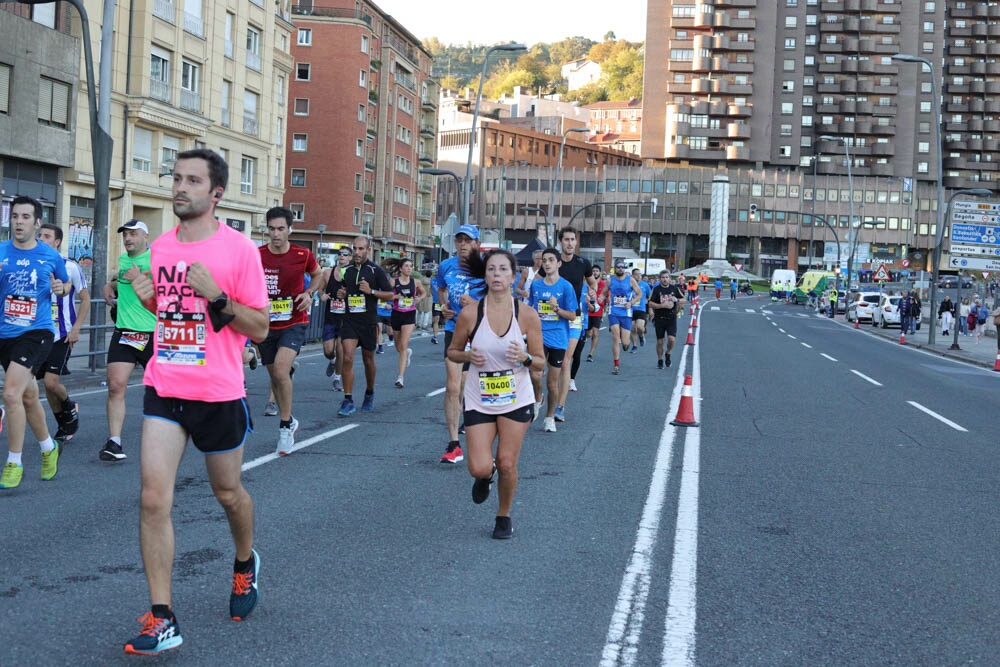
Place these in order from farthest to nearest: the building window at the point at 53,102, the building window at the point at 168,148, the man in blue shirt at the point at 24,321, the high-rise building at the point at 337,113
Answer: the high-rise building at the point at 337,113 → the building window at the point at 168,148 → the building window at the point at 53,102 → the man in blue shirt at the point at 24,321

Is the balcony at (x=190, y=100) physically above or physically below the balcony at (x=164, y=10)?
below

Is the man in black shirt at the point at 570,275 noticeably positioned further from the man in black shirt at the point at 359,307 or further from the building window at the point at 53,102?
the building window at the point at 53,102

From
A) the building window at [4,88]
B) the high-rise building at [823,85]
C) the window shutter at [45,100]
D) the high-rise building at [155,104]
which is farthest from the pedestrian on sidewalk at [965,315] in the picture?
the high-rise building at [823,85]

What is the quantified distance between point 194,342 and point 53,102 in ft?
99.9

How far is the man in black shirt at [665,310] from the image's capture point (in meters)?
20.8

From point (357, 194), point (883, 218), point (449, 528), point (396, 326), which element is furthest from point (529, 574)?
point (883, 218)

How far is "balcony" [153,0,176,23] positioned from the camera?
37.3 metres

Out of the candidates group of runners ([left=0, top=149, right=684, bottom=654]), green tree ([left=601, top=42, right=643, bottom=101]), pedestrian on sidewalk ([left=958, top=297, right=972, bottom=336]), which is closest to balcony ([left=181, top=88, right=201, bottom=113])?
group of runners ([left=0, top=149, right=684, bottom=654])

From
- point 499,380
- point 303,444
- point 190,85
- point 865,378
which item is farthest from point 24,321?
point 190,85

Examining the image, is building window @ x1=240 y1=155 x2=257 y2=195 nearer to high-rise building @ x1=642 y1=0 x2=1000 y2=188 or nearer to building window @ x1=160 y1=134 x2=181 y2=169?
building window @ x1=160 y1=134 x2=181 y2=169

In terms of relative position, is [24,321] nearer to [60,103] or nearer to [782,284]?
[60,103]

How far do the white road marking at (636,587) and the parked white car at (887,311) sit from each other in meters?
41.9

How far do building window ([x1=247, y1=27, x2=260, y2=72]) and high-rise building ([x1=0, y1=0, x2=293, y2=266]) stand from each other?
42 mm

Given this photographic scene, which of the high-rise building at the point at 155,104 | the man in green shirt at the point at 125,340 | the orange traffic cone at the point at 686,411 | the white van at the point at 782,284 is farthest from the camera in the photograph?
the white van at the point at 782,284
